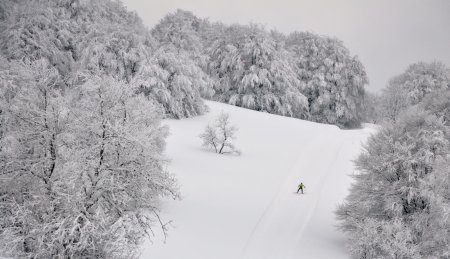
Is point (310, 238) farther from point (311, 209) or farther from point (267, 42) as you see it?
point (267, 42)

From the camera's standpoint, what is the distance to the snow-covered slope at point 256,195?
18.5 metres

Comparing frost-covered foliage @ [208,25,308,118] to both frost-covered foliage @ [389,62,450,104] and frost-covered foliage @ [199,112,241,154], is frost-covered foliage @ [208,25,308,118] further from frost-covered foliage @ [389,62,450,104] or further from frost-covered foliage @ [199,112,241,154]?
frost-covered foliage @ [199,112,241,154]

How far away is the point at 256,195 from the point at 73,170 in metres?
13.4

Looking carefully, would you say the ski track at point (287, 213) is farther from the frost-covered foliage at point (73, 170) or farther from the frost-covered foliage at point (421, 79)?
the frost-covered foliage at point (421, 79)

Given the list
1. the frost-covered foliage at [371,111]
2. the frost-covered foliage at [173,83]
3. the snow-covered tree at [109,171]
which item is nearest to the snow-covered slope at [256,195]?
the frost-covered foliage at [173,83]

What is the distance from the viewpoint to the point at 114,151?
12539 mm

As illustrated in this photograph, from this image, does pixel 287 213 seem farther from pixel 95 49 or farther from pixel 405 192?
pixel 95 49

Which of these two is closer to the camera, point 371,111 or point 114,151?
point 114,151

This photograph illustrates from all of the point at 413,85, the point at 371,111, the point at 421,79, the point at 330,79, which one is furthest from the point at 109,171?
the point at 371,111

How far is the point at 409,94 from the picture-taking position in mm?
50156

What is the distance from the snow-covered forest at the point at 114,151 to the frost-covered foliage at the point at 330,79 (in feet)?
46.5

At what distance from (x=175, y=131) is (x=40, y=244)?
20.9 meters

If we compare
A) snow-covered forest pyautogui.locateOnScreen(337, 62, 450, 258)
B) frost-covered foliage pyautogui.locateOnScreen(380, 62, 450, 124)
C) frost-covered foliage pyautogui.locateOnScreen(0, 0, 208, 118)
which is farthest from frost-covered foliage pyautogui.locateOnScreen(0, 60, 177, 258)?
frost-covered foliage pyautogui.locateOnScreen(380, 62, 450, 124)

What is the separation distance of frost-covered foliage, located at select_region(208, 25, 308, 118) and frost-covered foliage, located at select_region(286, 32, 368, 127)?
15.5 ft
